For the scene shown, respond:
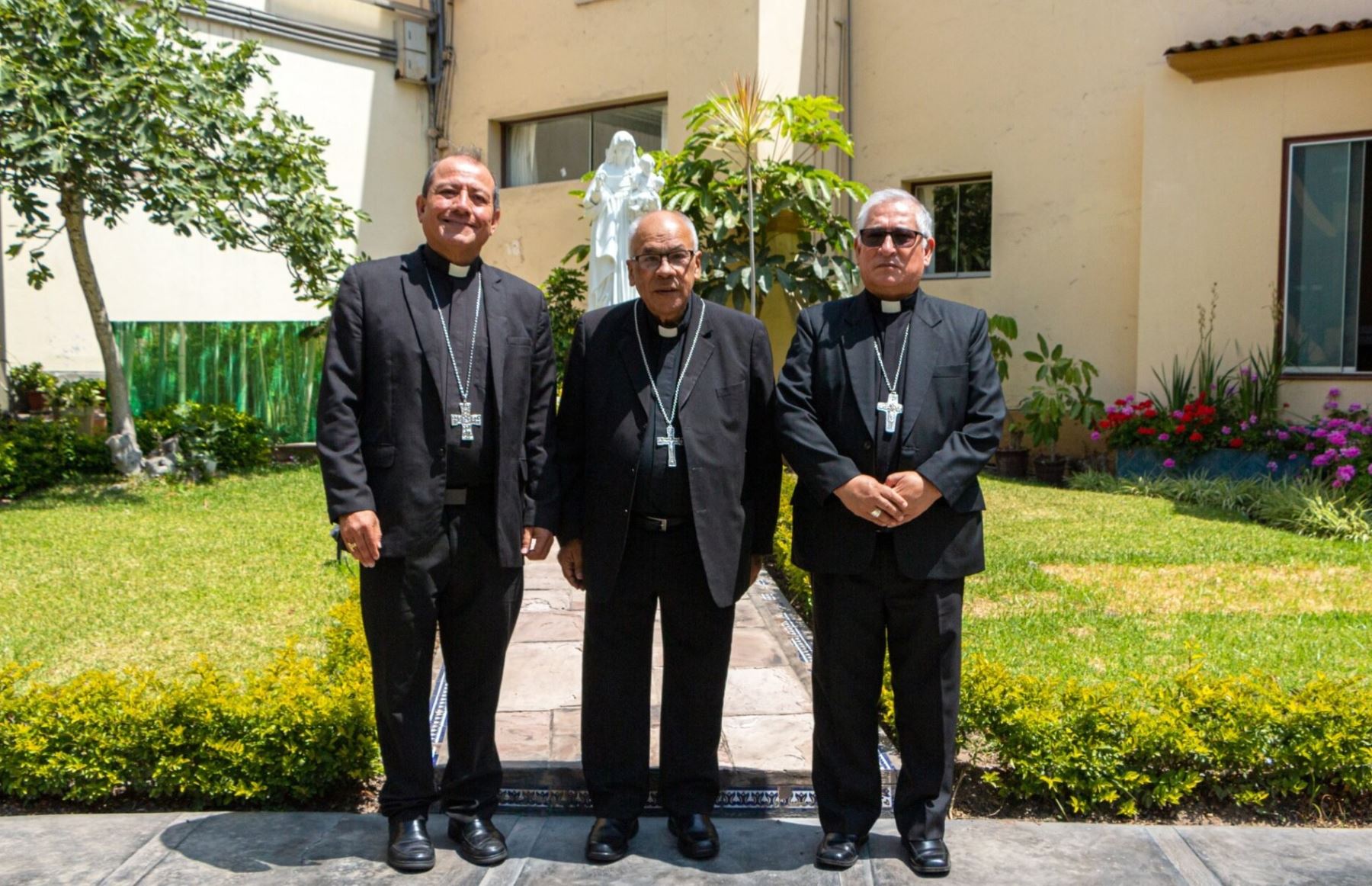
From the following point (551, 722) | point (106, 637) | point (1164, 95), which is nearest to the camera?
point (551, 722)

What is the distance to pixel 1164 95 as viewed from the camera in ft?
36.0

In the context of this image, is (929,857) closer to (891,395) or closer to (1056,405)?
(891,395)

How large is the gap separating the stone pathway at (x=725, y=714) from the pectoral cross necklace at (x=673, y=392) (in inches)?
42.3

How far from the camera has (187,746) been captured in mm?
4000

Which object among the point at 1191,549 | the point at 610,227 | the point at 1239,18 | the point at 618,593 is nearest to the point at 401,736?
the point at 618,593

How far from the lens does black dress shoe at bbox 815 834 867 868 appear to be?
344cm

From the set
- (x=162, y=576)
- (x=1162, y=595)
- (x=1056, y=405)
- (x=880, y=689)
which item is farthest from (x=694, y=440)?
(x=1056, y=405)

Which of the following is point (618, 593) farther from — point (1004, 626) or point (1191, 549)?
point (1191, 549)

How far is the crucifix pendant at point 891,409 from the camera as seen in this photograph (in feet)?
11.2

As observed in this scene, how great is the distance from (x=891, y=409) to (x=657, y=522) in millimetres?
761

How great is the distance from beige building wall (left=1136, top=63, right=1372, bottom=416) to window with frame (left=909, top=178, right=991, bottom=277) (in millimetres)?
1859

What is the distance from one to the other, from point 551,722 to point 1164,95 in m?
9.14

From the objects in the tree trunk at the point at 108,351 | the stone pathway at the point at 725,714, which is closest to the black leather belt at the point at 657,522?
the stone pathway at the point at 725,714

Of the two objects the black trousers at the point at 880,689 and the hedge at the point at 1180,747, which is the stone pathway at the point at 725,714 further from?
the hedge at the point at 1180,747
